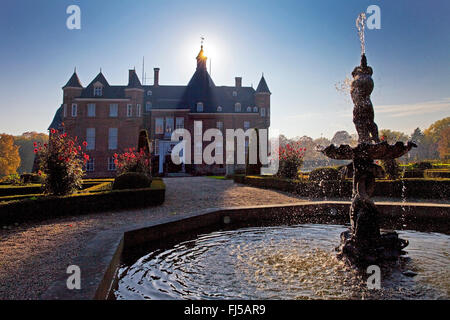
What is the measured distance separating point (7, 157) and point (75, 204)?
2281 inches

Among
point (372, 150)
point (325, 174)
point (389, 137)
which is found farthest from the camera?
point (389, 137)

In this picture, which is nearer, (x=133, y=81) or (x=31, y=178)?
(x=31, y=178)

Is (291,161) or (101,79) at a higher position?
(101,79)

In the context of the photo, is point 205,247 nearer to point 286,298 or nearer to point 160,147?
point 286,298

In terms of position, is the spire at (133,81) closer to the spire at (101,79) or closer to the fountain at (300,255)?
the spire at (101,79)

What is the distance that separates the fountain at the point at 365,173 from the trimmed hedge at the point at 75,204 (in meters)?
6.64

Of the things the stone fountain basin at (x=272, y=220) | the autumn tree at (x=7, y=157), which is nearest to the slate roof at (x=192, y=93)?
the stone fountain basin at (x=272, y=220)

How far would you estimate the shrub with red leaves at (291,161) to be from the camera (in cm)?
1558

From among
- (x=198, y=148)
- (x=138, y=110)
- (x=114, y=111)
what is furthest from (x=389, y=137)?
(x=114, y=111)

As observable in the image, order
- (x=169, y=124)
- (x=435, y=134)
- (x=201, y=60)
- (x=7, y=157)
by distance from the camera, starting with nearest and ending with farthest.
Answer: (x=169, y=124) → (x=201, y=60) → (x=7, y=157) → (x=435, y=134)

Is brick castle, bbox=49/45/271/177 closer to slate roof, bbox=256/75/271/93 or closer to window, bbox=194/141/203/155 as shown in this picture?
slate roof, bbox=256/75/271/93

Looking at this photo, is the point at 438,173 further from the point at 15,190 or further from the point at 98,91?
the point at 98,91

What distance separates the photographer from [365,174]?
479 cm

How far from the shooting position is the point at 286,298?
127 inches
